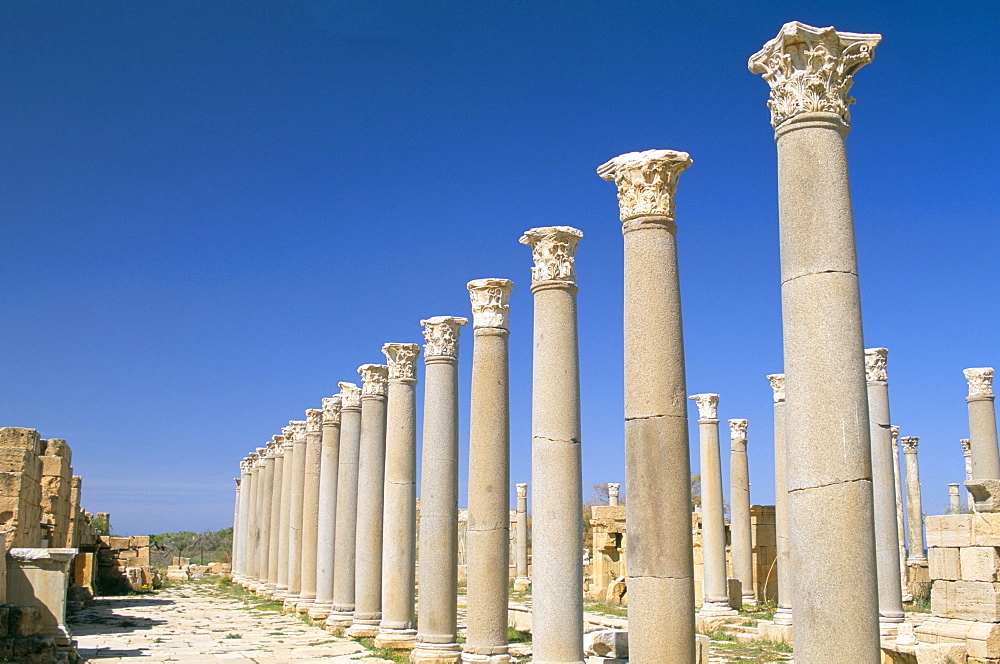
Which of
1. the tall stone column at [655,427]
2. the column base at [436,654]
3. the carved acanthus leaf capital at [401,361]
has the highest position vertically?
the carved acanthus leaf capital at [401,361]

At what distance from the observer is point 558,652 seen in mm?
12273

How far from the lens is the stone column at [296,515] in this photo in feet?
94.6

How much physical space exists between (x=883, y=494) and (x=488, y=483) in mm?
10049

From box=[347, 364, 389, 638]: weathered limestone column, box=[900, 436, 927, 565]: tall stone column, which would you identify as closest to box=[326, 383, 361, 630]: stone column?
box=[347, 364, 389, 638]: weathered limestone column

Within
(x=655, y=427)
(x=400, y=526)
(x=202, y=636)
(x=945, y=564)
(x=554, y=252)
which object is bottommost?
(x=202, y=636)

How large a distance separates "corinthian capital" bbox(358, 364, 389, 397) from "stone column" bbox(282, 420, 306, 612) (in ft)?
28.6

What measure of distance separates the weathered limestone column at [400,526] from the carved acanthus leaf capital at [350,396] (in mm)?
4509

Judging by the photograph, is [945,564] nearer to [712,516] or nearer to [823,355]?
[712,516]

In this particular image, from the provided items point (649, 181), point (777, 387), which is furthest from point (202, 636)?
point (649, 181)

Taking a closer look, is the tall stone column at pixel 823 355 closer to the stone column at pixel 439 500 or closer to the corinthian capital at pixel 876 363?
the stone column at pixel 439 500

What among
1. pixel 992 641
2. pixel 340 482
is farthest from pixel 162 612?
pixel 992 641

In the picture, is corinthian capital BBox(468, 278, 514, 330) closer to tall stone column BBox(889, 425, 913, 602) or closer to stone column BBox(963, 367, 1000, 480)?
stone column BBox(963, 367, 1000, 480)

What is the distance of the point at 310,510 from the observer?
89.7ft

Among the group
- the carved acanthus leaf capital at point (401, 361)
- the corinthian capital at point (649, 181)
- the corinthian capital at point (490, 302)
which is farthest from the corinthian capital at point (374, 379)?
the corinthian capital at point (649, 181)
